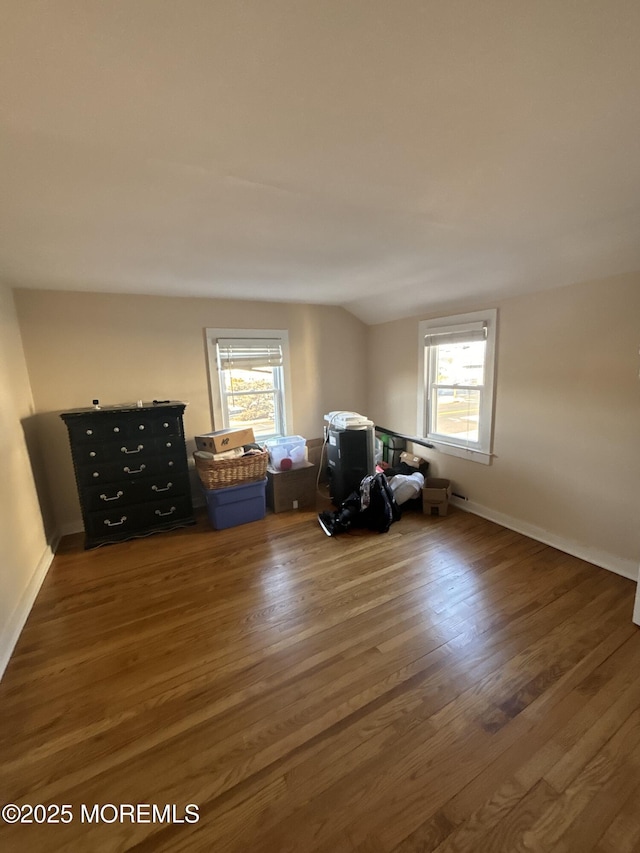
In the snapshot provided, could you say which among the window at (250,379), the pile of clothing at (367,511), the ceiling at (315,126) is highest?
the ceiling at (315,126)

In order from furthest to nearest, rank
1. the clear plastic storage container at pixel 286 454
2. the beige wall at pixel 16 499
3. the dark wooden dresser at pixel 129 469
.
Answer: the clear plastic storage container at pixel 286 454 → the dark wooden dresser at pixel 129 469 → the beige wall at pixel 16 499

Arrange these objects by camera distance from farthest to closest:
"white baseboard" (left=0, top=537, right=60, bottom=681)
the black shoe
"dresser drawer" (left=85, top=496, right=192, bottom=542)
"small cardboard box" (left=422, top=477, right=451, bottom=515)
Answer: "small cardboard box" (left=422, top=477, right=451, bottom=515), the black shoe, "dresser drawer" (left=85, top=496, right=192, bottom=542), "white baseboard" (left=0, top=537, right=60, bottom=681)

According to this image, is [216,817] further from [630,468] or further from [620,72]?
[630,468]

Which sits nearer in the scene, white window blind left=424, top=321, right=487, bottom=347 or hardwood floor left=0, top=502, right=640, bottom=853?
hardwood floor left=0, top=502, right=640, bottom=853

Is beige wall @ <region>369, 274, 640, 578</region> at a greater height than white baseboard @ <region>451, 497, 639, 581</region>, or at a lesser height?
greater

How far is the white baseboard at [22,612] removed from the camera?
6.00 feet

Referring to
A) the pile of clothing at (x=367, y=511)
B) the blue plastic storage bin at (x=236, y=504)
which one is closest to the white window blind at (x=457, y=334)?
the pile of clothing at (x=367, y=511)

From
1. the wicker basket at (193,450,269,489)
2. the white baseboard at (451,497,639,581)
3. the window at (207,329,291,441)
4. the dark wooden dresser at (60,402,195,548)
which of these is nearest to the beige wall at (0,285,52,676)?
the dark wooden dresser at (60,402,195,548)

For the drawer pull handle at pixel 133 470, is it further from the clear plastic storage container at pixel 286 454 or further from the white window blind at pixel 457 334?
the white window blind at pixel 457 334

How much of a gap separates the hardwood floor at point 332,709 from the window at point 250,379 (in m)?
1.77

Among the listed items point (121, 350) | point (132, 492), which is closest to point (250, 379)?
point (121, 350)

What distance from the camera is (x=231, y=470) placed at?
127 inches

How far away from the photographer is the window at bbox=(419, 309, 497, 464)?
315 centimetres

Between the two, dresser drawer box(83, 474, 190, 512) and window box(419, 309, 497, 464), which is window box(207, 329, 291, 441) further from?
A: window box(419, 309, 497, 464)
